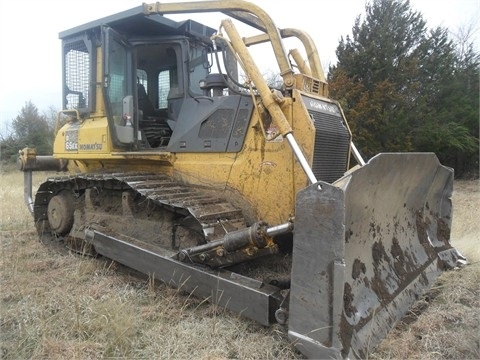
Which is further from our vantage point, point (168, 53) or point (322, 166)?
point (168, 53)

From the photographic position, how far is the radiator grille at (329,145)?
3695mm

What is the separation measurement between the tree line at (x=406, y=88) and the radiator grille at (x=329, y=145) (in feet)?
43.9

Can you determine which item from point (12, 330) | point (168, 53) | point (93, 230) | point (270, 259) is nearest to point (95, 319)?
point (12, 330)

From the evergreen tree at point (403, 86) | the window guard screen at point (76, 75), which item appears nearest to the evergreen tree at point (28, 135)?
the evergreen tree at point (403, 86)

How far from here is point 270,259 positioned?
14.2 feet

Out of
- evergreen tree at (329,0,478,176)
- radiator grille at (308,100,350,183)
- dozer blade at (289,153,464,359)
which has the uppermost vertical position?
evergreen tree at (329,0,478,176)

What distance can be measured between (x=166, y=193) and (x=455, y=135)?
57.0 ft

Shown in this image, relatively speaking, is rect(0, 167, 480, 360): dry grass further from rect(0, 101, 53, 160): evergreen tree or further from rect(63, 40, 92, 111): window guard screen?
rect(0, 101, 53, 160): evergreen tree

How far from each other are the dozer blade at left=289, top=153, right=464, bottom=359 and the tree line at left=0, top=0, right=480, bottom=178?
13.5m

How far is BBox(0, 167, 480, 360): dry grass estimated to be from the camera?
274 cm

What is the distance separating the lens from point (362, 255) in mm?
3111

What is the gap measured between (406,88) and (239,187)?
16540 millimetres

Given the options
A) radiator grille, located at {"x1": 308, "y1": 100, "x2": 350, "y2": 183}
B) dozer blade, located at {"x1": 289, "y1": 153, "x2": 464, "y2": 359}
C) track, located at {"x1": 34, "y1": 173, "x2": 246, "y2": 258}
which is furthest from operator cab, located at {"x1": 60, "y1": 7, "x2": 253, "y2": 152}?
dozer blade, located at {"x1": 289, "y1": 153, "x2": 464, "y2": 359}

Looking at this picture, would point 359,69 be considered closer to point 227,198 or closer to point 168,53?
point 168,53
